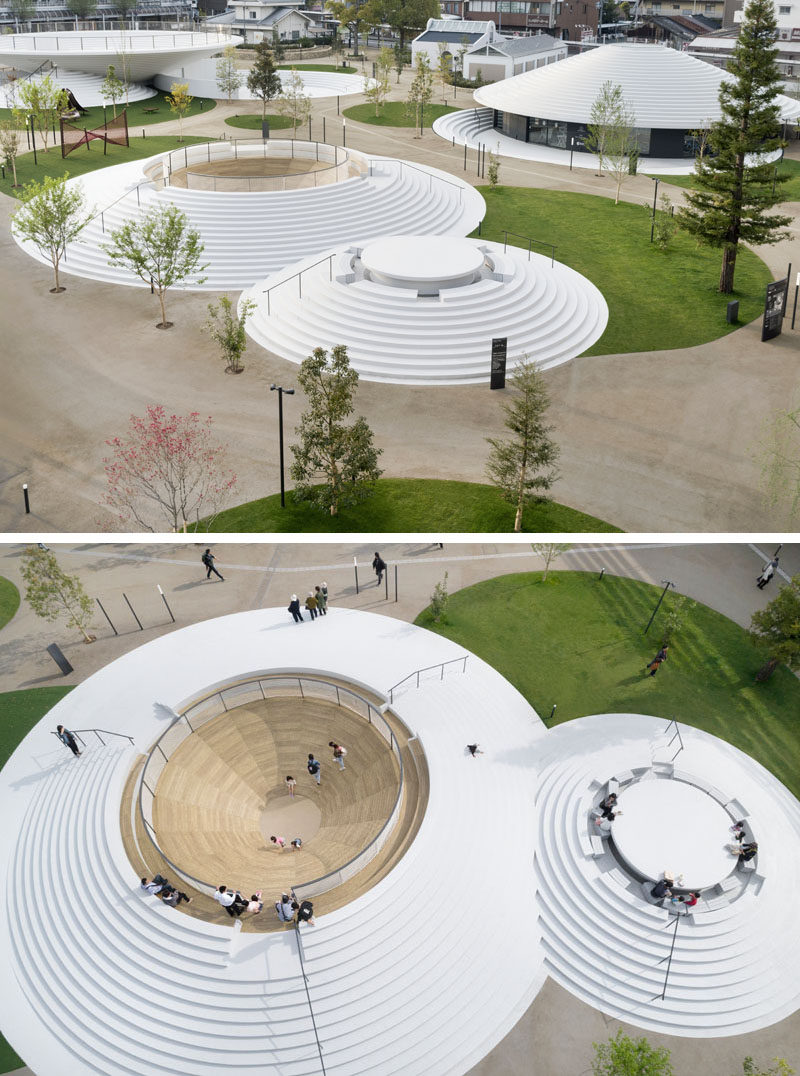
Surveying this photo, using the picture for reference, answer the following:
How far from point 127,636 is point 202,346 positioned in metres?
12.1

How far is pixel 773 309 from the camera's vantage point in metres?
33.6

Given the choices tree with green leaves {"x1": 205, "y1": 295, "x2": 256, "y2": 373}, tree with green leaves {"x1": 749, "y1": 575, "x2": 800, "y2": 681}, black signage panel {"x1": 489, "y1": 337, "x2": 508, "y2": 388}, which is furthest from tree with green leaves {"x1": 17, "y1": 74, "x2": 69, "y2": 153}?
tree with green leaves {"x1": 749, "y1": 575, "x2": 800, "y2": 681}

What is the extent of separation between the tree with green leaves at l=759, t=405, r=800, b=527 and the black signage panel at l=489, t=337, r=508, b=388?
895 centimetres

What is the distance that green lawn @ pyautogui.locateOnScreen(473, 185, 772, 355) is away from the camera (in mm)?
34719

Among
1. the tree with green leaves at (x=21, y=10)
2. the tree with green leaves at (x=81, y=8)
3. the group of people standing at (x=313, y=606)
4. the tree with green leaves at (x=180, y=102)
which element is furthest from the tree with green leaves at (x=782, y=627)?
the tree with green leaves at (x=81, y=8)

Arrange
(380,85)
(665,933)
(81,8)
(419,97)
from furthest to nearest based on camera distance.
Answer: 1. (81,8)
2. (380,85)
3. (419,97)
4. (665,933)

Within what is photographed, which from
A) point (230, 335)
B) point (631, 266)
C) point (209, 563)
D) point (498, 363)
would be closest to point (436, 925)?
point (209, 563)

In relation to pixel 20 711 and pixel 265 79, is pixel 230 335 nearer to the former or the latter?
pixel 20 711

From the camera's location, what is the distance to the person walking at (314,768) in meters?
22.4

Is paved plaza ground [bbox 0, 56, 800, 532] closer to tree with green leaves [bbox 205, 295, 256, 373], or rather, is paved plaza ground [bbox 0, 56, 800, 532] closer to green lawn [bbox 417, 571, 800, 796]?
tree with green leaves [bbox 205, 295, 256, 373]

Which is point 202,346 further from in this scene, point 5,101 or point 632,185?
point 5,101

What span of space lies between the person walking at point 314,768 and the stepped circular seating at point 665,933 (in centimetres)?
577

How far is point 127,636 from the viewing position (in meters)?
26.9

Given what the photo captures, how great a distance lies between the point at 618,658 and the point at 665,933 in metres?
8.50
